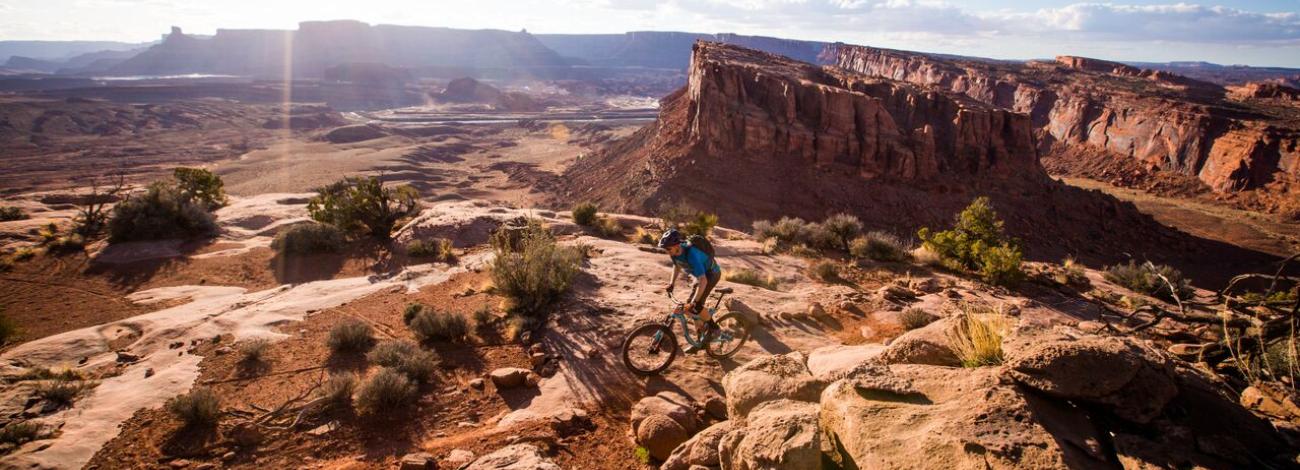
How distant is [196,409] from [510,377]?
3232mm

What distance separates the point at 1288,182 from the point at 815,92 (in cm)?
3165

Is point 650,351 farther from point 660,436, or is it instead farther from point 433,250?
point 433,250

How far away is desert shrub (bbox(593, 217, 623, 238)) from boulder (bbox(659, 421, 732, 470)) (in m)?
12.0

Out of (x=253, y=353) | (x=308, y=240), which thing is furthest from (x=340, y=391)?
(x=308, y=240)

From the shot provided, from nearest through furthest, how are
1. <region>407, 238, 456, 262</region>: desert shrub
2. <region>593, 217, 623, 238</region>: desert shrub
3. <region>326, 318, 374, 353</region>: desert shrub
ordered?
<region>326, 318, 374, 353</region>: desert shrub < <region>407, 238, 456, 262</region>: desert shrub < <region>593, 217, 623, 238</region>: desert shrub

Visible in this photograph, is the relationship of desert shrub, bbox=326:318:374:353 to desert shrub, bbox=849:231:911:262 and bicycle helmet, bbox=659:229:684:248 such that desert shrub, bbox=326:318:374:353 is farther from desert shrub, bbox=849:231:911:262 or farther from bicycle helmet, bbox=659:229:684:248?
desert shrub, bbox=849:231:911:262

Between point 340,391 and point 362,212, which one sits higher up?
point 362,212

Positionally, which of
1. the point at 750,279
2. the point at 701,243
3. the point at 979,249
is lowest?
the point at 750,279

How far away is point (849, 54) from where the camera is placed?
102 meters

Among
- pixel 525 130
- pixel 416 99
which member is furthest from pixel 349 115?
pixel 525 130

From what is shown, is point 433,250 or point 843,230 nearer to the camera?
point 433,250

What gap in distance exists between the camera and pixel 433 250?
1361 cm

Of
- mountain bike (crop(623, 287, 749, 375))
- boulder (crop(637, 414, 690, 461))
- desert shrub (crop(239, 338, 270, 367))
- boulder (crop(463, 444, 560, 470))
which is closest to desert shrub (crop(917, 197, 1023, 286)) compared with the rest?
mountain bike (crop(623, 287, 749, 375))

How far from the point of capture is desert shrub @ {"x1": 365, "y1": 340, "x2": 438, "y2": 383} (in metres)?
6.53
